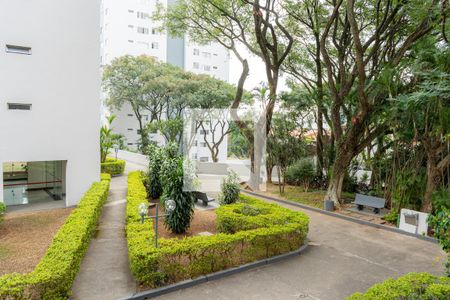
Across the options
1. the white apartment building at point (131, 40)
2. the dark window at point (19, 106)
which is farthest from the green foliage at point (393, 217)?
the white apartment building at point (131, 40)

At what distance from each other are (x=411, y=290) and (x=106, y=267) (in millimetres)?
5969

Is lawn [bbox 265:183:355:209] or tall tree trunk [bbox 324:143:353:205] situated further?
lawn [bbox 265:183:355:209]

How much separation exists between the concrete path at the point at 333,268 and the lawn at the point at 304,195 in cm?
368

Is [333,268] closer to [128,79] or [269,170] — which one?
[269,170]

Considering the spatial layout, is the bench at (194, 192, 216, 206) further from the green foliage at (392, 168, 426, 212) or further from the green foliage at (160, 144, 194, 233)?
the green foliage at (392, 168, 426, 212)

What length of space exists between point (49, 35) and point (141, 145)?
62.9 ft

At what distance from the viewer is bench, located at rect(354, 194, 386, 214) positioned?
11.5 meters

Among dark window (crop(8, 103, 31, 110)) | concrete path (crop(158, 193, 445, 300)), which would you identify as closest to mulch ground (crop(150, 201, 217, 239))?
concrete path (crop(158, 193, 445, 300))

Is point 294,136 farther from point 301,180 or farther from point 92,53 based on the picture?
point 92,53

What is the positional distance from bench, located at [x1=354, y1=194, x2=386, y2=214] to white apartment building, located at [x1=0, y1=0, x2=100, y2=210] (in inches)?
433

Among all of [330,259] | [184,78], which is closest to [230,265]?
[330,259]

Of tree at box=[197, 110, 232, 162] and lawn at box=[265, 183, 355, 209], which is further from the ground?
tree at box=[197, 110, 232, 162]

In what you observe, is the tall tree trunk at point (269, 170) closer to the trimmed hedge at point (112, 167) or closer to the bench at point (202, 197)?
the bench at point (202, 197)

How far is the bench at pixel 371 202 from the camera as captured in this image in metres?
11.5
